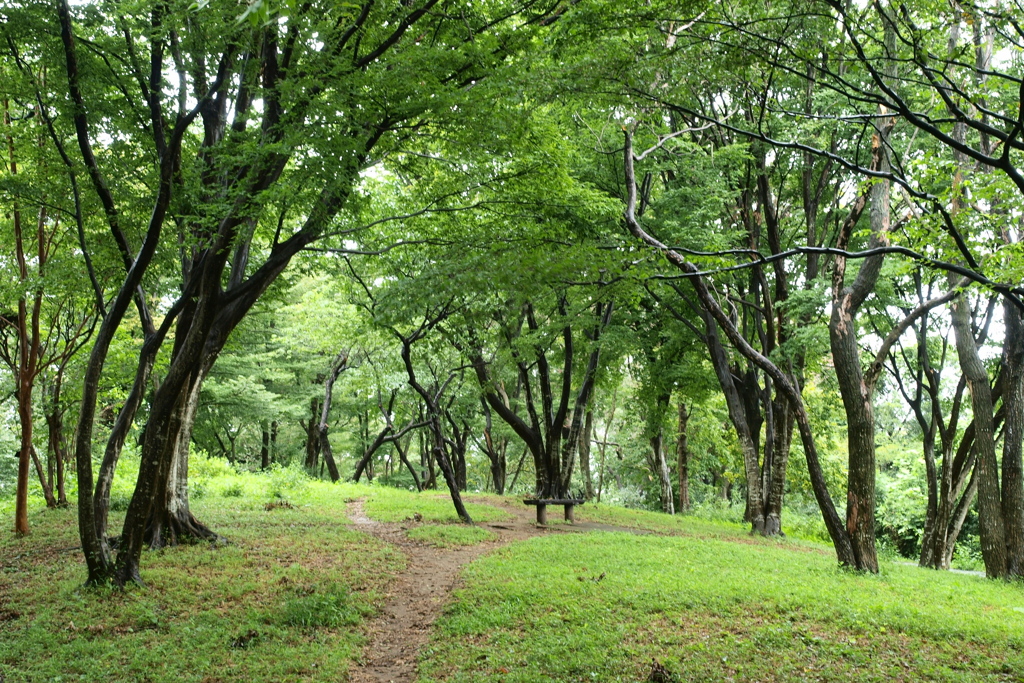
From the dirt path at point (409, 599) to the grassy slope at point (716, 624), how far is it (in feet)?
0.80

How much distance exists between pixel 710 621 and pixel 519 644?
187 centimetres

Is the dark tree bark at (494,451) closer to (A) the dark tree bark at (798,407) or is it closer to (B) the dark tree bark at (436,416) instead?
(B) the dark tree bark at (436,416)

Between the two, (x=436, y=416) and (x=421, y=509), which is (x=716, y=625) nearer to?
(x=436, y=416)

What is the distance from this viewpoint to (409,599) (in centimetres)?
755

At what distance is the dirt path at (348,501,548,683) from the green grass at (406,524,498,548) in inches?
7.8

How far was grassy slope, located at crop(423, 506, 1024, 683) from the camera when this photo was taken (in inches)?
198

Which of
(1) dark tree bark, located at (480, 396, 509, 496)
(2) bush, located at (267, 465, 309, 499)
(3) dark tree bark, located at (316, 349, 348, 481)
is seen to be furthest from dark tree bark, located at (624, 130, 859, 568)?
(3) dark tree bark, located at (316, 349, 348, 481)

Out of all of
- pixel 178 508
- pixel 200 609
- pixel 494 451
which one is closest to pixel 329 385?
pixel 494 451

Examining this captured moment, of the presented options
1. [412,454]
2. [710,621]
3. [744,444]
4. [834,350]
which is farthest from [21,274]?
[412,454]

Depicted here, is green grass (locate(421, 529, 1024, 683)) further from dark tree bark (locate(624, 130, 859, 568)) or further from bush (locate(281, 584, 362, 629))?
bush (locate(281, 584, 362, 629))

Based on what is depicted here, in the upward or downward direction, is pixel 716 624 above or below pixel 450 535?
above

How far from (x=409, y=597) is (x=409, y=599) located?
0.08m

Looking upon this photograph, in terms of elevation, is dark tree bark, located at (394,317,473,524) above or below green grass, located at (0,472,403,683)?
above

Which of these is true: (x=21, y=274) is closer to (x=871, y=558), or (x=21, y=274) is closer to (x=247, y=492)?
(x=247, y=492)
